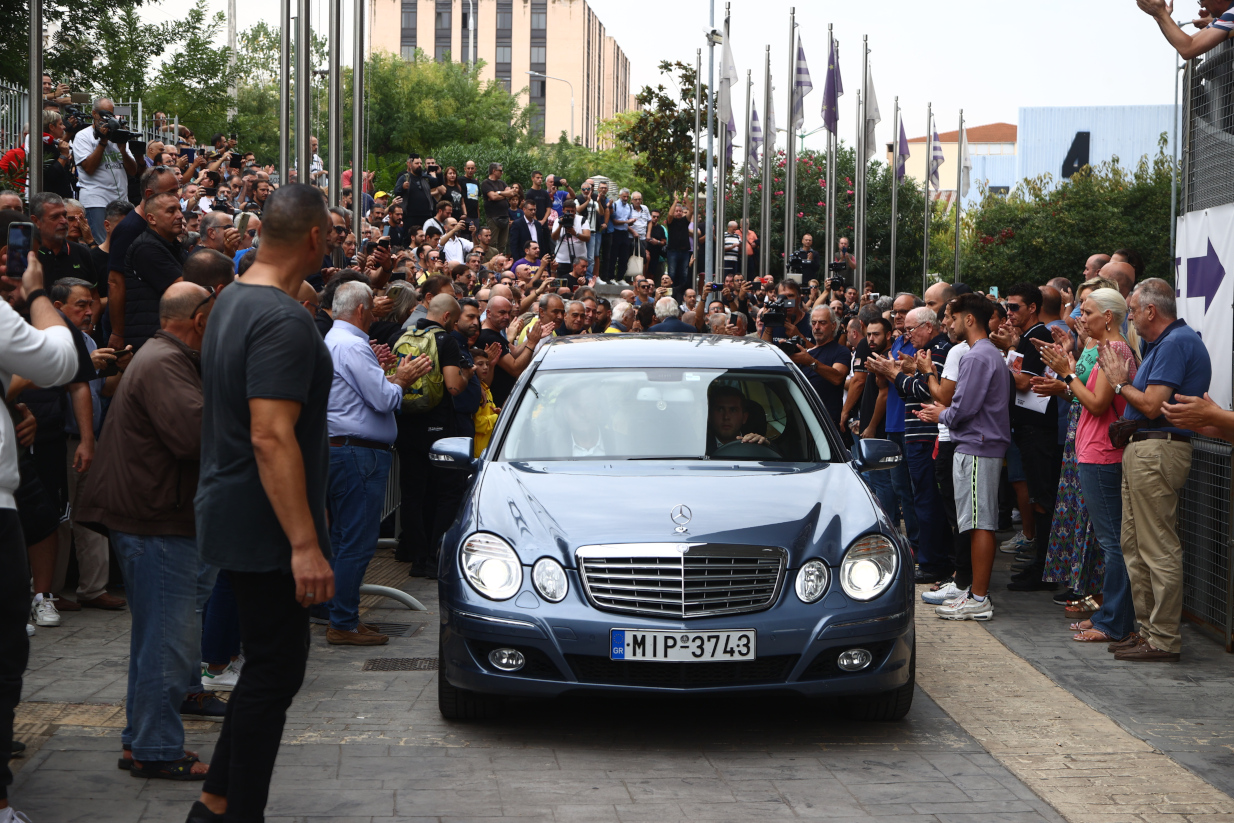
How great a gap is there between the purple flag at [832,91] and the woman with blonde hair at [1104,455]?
27.5m

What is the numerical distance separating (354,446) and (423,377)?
1.96 metres

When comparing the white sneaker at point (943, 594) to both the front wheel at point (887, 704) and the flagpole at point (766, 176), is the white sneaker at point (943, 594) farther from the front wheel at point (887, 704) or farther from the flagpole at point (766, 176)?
the flagpole at point (766, 176)

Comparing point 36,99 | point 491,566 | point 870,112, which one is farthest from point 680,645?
point 870,112

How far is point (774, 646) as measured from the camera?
18.7 ft

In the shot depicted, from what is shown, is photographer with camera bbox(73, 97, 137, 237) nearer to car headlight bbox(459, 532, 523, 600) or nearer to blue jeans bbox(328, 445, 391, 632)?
blue jeans bbox(328, 445, 391, 632)

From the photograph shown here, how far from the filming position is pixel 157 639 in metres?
5.14

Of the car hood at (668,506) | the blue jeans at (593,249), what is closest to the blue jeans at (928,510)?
the car hood at (668,506)

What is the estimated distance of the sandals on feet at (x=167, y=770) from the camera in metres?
5.13

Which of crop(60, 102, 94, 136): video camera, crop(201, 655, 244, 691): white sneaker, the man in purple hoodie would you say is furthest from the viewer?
crop(60, 102, 94, 136): video camera

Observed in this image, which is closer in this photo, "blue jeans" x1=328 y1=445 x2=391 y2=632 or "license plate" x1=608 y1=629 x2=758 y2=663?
"license plate" x1=608 y1=629 x2=758 y2=663

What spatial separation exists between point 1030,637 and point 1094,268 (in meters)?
3.91

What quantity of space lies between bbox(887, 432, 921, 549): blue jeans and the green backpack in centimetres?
A: 356

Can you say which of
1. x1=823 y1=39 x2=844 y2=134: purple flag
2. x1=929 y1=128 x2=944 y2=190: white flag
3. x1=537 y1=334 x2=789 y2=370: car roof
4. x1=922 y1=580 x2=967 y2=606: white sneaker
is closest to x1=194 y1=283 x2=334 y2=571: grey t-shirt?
x1=537 y1=334 x2=789 y2=370: car roof

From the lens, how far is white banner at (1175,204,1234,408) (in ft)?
27.1
